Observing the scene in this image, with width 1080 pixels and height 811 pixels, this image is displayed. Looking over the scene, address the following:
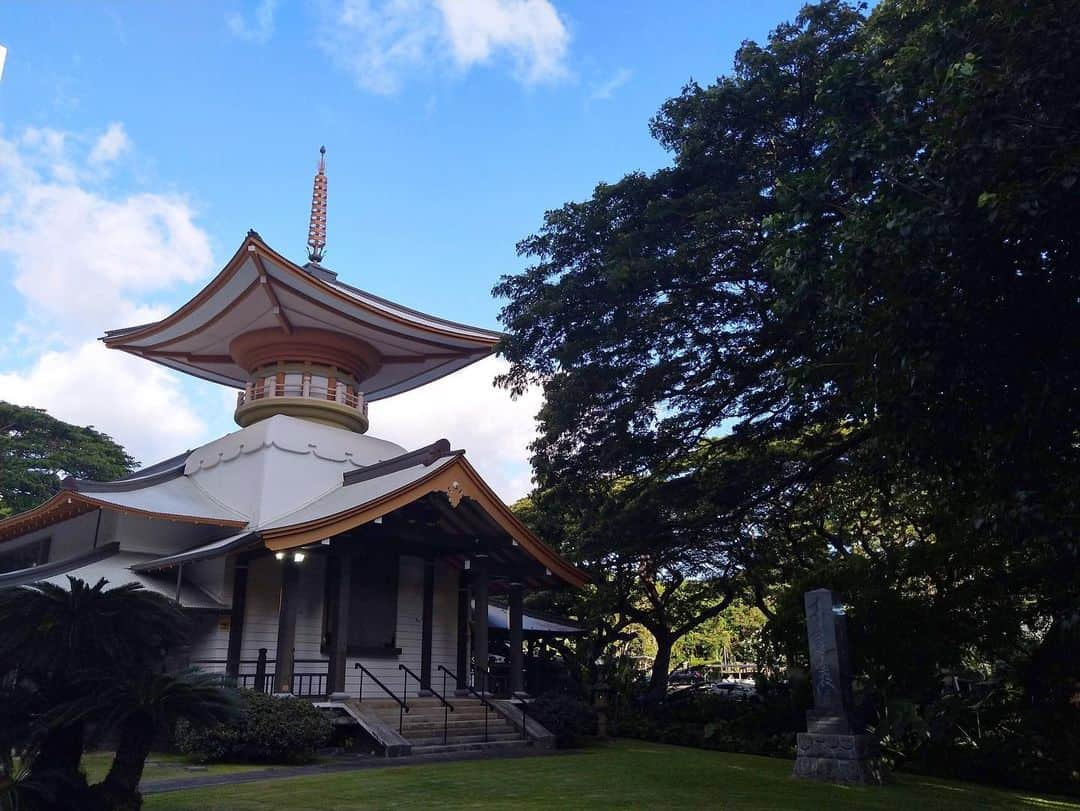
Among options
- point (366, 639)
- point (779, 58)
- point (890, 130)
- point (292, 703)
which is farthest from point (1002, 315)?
point (366, 639)

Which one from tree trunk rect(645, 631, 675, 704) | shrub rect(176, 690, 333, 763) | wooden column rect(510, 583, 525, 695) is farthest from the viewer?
tree trunk rect(645, 631, 675, 704)

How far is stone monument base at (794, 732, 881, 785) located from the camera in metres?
11.2

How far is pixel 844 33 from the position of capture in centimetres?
1305

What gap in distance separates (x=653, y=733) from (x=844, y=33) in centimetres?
1394

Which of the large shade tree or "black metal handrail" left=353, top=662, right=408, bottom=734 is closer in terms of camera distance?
the large shade tree

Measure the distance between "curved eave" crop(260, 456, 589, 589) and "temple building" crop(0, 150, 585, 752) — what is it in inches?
1.4

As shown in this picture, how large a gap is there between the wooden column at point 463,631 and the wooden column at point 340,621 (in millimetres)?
3389

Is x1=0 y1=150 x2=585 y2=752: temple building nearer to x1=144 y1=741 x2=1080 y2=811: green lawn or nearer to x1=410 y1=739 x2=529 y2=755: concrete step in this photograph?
x1=410 y1=739 x2=529 y2=755: concrete step

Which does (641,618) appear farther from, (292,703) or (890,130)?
(890,130)

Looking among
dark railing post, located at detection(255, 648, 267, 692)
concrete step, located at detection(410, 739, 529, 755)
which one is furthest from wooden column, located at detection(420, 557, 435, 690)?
dark railing post, located at detection(255, 648, 267, 692)

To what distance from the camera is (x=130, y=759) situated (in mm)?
7008

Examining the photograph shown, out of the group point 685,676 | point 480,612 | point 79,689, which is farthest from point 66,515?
point 685,676

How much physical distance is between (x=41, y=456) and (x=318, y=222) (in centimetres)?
1896

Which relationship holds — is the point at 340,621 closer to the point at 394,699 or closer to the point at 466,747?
the point at 394,699
